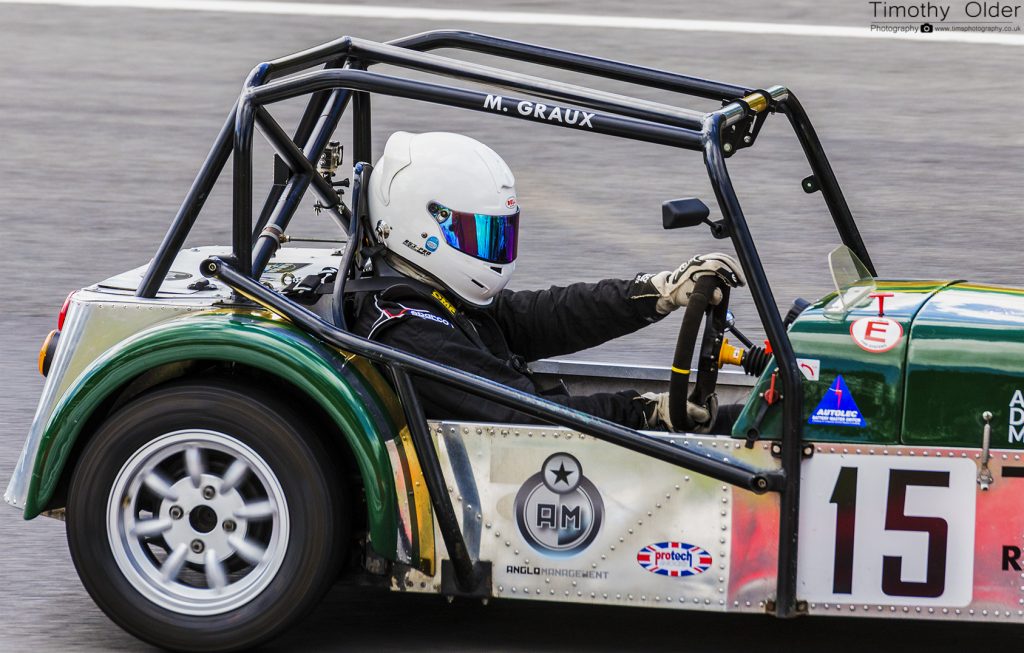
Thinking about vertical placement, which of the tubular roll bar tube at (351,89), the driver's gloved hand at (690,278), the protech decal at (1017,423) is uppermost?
the tubular roll bar tube at (351,89)

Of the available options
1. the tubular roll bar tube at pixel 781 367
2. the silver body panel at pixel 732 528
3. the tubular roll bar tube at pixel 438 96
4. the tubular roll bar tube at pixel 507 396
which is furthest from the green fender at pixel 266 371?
the tubular roll bar tube at pixel 781 367

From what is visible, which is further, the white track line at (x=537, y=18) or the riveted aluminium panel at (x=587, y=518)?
the white track line at (x=537, y=18)

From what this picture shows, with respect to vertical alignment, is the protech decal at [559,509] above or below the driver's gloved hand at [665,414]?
below

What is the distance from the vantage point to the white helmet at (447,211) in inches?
166

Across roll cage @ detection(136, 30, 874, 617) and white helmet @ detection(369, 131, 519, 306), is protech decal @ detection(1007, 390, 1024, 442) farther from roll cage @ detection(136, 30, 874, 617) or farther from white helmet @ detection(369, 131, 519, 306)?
white helmet @ detection(369, 131, 519, 306)

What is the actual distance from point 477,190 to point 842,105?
6.11m

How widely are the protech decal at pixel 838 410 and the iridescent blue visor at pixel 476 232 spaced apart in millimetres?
989

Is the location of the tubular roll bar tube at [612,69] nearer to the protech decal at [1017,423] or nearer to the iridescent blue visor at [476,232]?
the iridescent blue visor at [476,232]

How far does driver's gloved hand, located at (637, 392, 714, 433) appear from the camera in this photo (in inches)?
164

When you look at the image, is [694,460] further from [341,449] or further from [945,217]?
[945,217]

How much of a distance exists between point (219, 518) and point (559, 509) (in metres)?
0.90

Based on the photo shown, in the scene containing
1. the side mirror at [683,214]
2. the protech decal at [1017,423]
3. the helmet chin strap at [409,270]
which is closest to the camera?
the side mirror at [683,214]

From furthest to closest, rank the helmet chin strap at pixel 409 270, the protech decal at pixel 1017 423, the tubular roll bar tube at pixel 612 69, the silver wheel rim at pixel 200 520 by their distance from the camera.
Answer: the tubular roll bar tube at pixel 612 69, the helmet chin strap at pixel 409 270, the silver wheel rim at pixel 200 520, the protech decal at pixel 1017 423

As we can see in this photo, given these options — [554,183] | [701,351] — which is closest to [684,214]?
[701,351]
